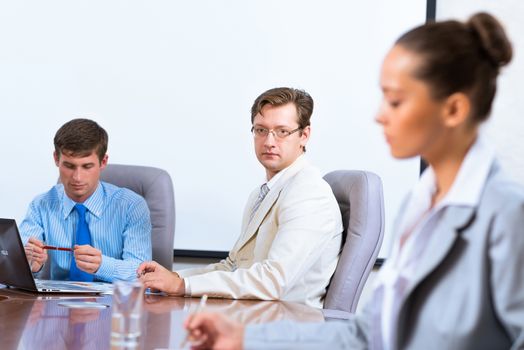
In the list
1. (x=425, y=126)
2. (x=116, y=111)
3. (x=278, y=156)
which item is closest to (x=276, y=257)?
(x=278, y=156)

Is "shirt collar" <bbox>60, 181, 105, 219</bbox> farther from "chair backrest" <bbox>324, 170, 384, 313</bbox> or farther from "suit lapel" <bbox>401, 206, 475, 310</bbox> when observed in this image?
"suit lapel" <bbox>401, 206, 475, 310</bbox>

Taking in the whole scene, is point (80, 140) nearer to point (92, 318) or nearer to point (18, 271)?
point (18, 271)

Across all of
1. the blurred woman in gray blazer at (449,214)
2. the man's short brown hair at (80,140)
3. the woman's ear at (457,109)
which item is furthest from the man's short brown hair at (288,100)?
the woman's ear at (457,109)

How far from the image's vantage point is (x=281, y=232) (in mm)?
2613

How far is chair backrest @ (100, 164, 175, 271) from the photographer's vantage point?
339 cm

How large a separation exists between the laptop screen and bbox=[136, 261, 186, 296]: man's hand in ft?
1.06

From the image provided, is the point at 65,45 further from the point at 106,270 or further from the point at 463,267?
the point at 463,267

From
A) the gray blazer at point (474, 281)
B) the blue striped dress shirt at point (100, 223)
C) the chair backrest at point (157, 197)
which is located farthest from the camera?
the chair backrest at point (157, 197)

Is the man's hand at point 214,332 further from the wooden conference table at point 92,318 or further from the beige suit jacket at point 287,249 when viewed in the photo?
the beige suit jacket at point 287,249

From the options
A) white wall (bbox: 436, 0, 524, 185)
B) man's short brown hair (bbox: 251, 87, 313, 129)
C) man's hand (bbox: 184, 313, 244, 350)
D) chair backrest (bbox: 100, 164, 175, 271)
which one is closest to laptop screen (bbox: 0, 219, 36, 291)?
chair backrest (bbox: 100, 164, 175, 271)

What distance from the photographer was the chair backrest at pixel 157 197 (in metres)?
3.39

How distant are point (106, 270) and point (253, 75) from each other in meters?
1.49

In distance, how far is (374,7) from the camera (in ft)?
12.8

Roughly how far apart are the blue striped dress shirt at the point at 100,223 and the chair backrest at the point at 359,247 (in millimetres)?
821
